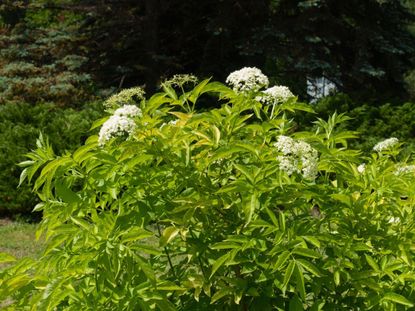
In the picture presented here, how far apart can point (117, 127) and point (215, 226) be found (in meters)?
0.54

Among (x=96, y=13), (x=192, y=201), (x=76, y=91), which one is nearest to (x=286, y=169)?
(x=192, y=201)

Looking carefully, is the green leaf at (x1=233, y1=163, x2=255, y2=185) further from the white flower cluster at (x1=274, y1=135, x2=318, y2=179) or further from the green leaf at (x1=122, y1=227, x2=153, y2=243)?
the green leaf at (x1=122, y1=227, x2=153, y2=243)

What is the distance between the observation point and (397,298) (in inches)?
95.7

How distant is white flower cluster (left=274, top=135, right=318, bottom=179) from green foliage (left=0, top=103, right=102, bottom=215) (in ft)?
20.9

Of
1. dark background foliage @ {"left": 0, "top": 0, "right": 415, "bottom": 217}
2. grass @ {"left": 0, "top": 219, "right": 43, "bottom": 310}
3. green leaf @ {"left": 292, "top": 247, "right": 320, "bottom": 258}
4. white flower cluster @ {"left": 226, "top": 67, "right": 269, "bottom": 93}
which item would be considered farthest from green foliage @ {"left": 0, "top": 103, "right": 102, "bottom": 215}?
green leaf @ {"left": 292, "top": 247, "right": 320, "bottom": 258}

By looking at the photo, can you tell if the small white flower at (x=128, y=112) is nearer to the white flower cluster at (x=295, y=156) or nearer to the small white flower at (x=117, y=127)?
the small white flower at (x=117, y=127)

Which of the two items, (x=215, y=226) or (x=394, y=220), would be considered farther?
(x=394, y=220)

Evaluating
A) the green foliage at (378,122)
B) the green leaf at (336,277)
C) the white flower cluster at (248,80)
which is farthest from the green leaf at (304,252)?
the green foliage at (378,122)

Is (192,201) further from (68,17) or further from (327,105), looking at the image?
(68,17)

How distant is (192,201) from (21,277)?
74 centimetres

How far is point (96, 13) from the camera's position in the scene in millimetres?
12820

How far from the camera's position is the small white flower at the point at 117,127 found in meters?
2.50

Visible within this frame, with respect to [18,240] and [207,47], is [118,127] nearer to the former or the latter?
[18,240]

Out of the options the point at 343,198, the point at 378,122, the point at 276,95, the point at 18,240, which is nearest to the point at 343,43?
the point at 378,122
